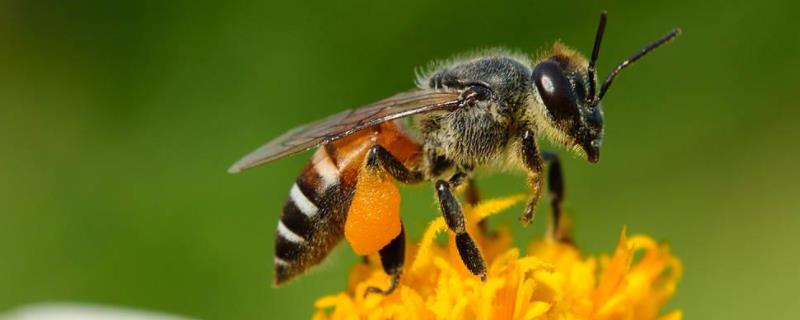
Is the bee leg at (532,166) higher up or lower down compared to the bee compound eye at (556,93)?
lower down

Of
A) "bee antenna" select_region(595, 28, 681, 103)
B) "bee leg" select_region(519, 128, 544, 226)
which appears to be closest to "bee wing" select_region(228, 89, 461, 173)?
"bee leg" select_region(519, 128, 544, 226)

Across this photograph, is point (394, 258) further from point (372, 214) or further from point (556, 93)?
point (556, 93)

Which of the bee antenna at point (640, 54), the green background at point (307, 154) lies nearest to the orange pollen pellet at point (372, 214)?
the bee antenna at point (640, 54)

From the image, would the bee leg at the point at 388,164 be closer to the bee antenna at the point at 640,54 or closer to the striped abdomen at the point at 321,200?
the striped abdomen at the point at 321,200

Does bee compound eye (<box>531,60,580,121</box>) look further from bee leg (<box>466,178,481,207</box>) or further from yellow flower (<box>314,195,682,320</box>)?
bee leg (<box>466,178,481,207</box>)

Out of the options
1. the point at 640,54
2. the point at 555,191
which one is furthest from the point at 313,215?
the point at 640,54

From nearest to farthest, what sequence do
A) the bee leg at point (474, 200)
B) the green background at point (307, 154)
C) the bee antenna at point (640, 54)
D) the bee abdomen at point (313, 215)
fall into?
the bee antenna at point (640, 54) → the bee abdomen at point (313, 215) → the bee leg at point (474, 200) → the green background at point (307, 154)

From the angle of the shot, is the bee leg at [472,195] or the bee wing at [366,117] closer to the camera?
the bee wing at [366,117]

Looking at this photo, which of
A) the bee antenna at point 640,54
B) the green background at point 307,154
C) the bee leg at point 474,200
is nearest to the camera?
the bee antenna at point 640,54
